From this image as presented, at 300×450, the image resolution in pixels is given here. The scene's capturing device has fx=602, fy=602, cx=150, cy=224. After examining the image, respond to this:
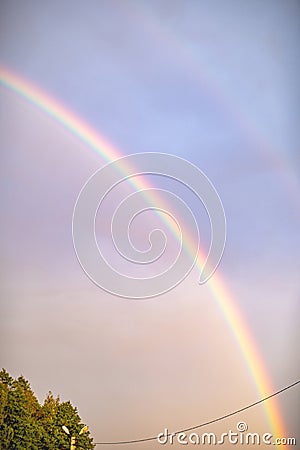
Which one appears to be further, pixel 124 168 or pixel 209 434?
pixel 124 168

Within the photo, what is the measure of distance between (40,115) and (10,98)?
2.20 ft

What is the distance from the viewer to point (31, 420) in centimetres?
601

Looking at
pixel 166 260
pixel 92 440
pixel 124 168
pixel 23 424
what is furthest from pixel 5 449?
pixel 124 168

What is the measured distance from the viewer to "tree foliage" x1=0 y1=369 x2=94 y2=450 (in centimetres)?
564

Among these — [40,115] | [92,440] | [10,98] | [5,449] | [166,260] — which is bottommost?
[5,449]

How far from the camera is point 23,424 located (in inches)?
225

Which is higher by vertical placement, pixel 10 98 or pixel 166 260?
pixel 10 98

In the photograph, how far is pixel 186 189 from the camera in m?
6.17

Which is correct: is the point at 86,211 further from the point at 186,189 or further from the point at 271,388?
the point at 271,388

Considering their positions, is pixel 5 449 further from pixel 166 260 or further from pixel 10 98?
pixel 10 98

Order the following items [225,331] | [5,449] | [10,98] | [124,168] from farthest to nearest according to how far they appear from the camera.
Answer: [225,331], [124,168], [5,449], [10,98]

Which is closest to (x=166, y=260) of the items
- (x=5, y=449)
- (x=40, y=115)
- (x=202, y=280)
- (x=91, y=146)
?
(x=202, y=280)

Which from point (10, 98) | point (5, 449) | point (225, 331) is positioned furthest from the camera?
point (225, 331)

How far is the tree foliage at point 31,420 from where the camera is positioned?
564 centimetres
